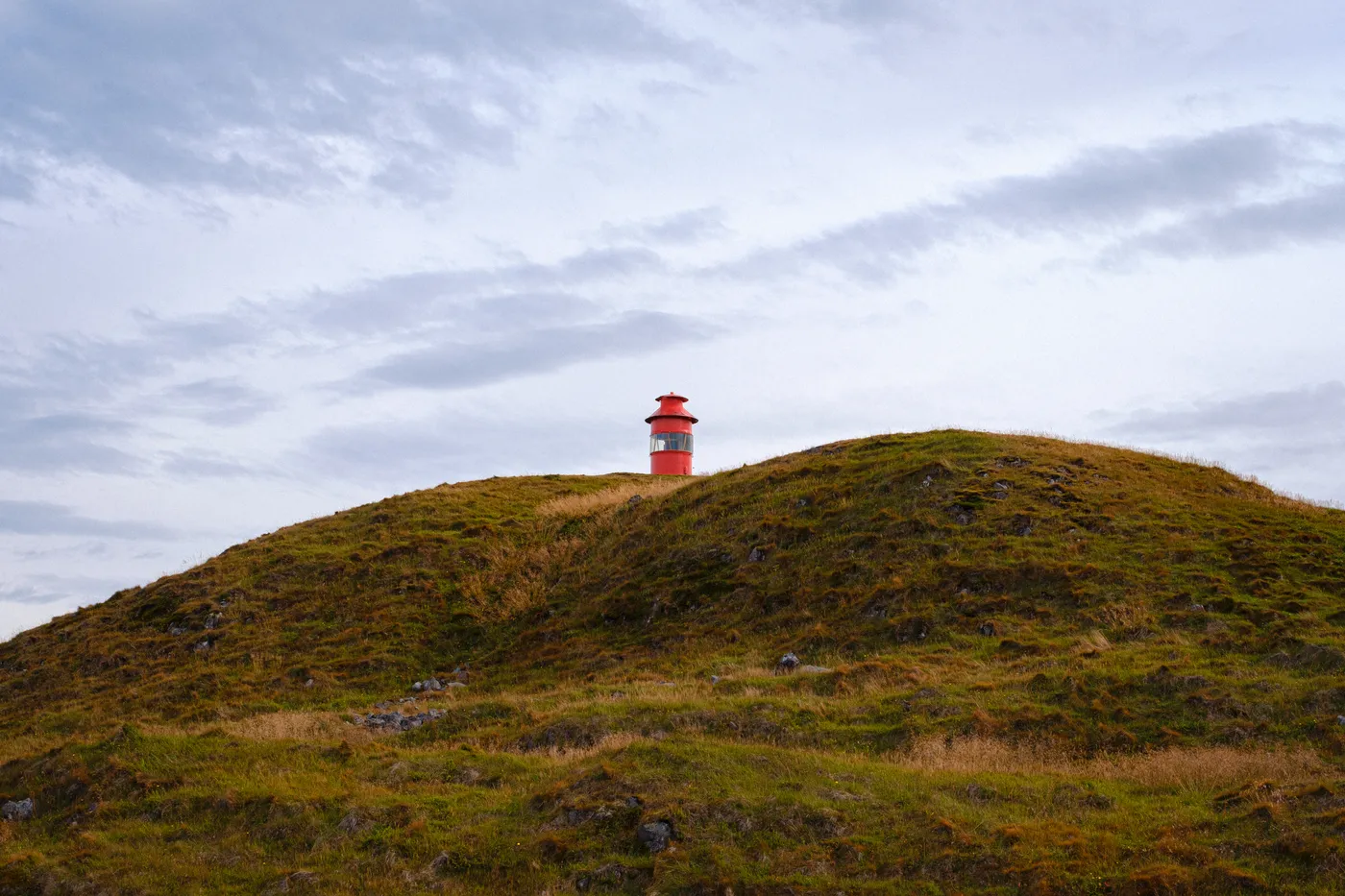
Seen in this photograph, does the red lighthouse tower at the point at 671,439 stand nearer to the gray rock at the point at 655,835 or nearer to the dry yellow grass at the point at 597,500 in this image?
the dry yellow grass at the point at 597,500

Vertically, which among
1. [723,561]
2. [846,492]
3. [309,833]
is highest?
[846,492]

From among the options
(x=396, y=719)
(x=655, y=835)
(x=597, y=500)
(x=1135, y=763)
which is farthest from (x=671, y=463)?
(x=655, y=835)

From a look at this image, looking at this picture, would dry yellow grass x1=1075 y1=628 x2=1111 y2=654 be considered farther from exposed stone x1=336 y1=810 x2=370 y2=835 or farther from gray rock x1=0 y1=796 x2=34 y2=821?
gray rock x1=0 y1=796 x2=34 y2=821

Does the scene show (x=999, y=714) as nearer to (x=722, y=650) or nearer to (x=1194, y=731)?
(x=1194, y=731)

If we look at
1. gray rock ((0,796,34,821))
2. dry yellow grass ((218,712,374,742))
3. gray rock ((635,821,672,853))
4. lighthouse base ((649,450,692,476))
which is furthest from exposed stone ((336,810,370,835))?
lighthouse base ((649,450,692,476))

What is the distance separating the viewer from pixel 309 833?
58.7 feet

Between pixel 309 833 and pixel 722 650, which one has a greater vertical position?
pixel 722 650

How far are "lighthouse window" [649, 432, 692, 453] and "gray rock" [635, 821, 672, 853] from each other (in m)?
52.6

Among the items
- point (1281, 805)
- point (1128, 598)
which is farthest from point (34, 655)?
point (1281, 805)

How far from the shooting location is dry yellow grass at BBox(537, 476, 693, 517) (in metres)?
50.3

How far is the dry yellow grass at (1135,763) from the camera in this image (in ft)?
60.3

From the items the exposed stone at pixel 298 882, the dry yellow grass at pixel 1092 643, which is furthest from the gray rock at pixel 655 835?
the dry yellow grass at pixel 1092 643

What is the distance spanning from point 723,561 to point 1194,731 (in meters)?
19.0

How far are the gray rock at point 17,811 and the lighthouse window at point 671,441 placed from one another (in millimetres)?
50298
